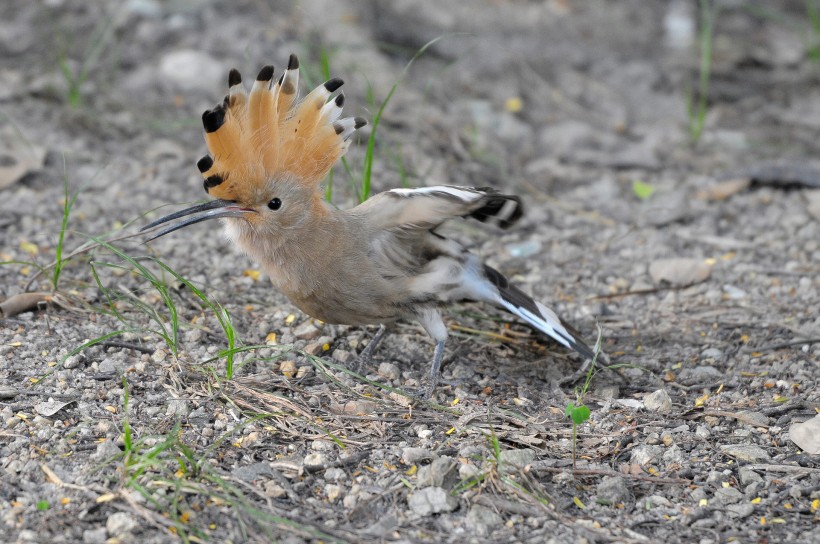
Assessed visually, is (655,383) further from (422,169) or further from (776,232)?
(422,169)

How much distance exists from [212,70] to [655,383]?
3.81m

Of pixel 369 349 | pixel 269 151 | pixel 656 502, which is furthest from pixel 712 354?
pixel 269 151

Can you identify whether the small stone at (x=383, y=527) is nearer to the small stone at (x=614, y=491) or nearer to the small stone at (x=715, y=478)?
the small stone at (x=614, y=491)

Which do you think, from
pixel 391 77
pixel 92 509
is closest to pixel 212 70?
pixel 391 77

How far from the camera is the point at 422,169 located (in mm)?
5688

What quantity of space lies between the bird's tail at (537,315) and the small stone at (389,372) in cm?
53

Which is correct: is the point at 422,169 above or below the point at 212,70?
below

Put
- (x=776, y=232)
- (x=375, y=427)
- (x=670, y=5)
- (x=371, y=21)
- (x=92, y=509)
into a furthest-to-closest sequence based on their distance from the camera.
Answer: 1. (x=670, y=5)
2. (x=371, y=21)
3. (x=776, y=232)
4. (x=375, y=427)
5. (x=92, y=509)

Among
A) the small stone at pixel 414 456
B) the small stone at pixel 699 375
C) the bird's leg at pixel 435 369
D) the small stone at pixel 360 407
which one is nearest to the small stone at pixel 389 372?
the bird's leg at pixel 435 369

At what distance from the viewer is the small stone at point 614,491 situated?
127 inches

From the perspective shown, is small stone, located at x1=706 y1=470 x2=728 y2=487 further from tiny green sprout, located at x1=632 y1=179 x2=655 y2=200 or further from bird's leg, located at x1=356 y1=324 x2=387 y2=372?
tiny green sprout, located at x1=632 y1=179 x2=655 y2=200

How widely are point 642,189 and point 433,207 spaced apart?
2360 mm

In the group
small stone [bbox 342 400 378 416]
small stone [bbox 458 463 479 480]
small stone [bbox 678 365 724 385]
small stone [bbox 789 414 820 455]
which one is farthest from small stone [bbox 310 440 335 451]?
small stone [bbox 789 414 820 455]

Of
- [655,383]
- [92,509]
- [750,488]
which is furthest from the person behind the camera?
[655,383]
